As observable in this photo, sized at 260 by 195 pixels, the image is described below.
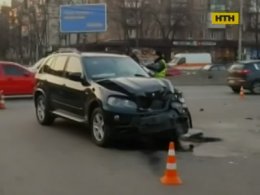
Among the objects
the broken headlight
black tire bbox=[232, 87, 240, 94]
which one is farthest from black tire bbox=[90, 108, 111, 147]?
black tire bbox=[232, 87, 240, 94]

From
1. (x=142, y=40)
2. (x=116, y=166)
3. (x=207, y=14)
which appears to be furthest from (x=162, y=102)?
(x=207, y=14)

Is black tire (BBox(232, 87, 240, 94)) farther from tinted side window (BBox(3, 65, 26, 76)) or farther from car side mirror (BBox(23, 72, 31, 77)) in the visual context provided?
tinted side window (BBox(3, 65, 26, 76))

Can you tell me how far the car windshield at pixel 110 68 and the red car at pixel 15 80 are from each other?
10559mm

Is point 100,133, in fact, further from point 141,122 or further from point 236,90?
point 236,90

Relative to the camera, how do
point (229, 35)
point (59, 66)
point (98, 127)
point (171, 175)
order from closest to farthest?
point (171, 175), point (98, 127), point (59, 66), point (229, 35)

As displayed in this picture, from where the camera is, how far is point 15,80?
22203mm

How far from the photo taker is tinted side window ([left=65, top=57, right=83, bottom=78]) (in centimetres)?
1199

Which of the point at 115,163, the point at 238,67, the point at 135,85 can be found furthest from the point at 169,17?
the point at 115,163

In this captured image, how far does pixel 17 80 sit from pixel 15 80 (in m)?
0.07

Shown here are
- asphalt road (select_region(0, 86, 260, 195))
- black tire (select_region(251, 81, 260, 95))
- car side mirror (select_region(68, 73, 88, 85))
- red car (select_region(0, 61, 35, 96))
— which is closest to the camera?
asphalt road (select_region(0, 86, 260, 195))

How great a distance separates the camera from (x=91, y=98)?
1105 cm

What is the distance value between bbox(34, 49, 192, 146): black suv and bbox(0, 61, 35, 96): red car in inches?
388

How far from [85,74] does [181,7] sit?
6752 cm

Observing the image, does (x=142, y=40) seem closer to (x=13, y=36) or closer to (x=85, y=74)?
(x=13, y=36)
